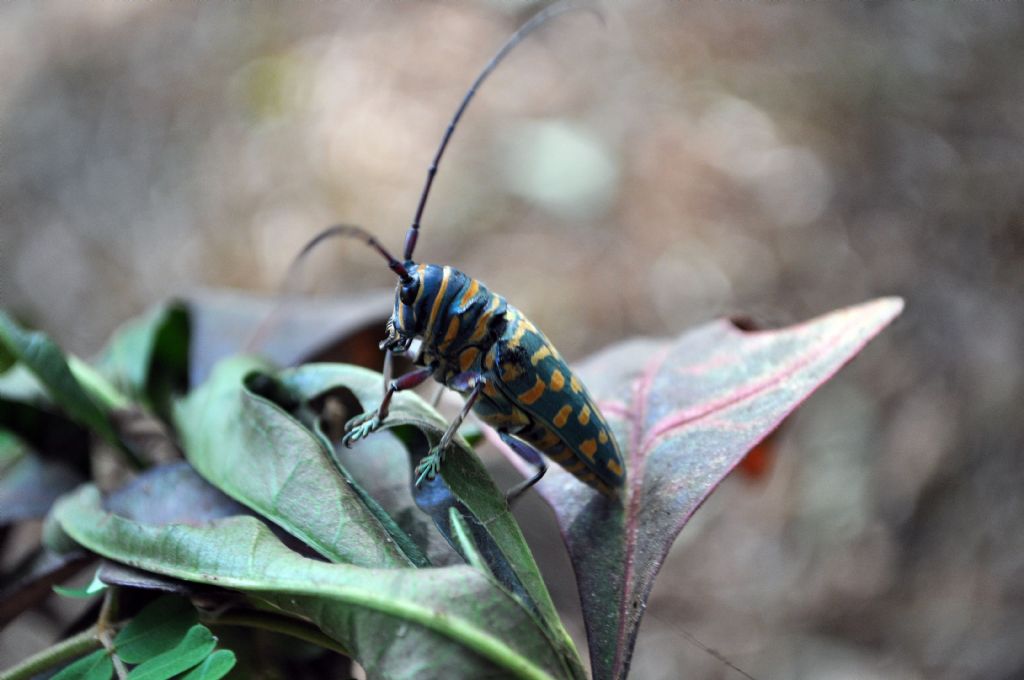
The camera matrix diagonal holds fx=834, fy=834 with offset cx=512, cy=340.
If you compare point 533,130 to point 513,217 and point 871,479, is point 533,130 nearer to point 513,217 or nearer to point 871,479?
point 513,217

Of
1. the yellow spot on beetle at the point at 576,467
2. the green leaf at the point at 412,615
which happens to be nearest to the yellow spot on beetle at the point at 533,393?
the yellow spot on beetle at the point at 576,467

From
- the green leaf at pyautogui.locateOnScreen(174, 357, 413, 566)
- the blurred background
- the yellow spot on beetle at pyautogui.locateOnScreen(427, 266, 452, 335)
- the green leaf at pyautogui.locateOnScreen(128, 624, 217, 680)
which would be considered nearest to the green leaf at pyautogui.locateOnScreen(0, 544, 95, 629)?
the green leaf at pyautogui.locateOnScreen(174, 357, 413, 566)

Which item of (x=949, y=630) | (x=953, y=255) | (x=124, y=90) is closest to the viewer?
(x=949, y=630)

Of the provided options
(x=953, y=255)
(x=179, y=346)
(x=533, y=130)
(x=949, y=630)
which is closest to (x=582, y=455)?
(x=179, y=346)

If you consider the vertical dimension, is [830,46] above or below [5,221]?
above

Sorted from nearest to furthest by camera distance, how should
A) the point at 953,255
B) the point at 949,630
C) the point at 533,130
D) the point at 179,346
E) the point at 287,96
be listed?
the point at 179,346 < the point at 949,630 < the point at 953,255 < the point at 533,130 < the point at 287,96

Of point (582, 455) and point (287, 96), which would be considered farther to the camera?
point (287, 96)

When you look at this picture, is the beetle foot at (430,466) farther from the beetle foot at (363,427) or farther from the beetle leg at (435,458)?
the beetle foot at (363,427)
